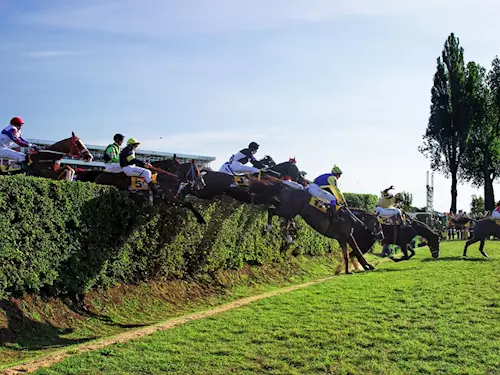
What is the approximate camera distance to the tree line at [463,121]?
5247 centimetres

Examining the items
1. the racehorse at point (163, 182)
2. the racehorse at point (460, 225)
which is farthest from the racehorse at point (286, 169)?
the racehorse at point (460, 225)

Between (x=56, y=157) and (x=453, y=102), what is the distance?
4631cm

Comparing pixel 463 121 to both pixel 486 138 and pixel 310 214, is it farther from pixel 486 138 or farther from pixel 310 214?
pixel 310 214

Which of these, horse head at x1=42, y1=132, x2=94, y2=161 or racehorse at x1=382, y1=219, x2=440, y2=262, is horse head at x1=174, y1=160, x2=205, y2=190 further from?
racehorse at x1=382, y1=219, x2=440, y2=262

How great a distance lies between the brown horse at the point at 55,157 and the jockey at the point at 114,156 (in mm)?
702

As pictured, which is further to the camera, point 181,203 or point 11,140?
point 181,203

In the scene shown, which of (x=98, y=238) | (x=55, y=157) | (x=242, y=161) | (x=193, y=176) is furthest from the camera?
(x=242, y=161)

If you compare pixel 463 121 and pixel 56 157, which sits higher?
pixel 463 121

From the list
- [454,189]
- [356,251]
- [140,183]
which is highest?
[454,189]

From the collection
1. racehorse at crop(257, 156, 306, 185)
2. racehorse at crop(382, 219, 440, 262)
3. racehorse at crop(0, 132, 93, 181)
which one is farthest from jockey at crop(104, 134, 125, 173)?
racehorse at crop(382, 219, 440, 262)

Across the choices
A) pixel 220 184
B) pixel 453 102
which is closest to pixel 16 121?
pixel 220 184

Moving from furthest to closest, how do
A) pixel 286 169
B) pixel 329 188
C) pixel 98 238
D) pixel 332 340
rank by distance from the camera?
1. pixel 286 169
2. pixel 329 188
3. pixel 98 238
4. pixel 332 340

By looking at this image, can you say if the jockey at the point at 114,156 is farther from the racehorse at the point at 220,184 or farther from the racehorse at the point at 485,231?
the racehorse at the point at 485,231

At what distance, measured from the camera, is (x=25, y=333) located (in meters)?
9.87
